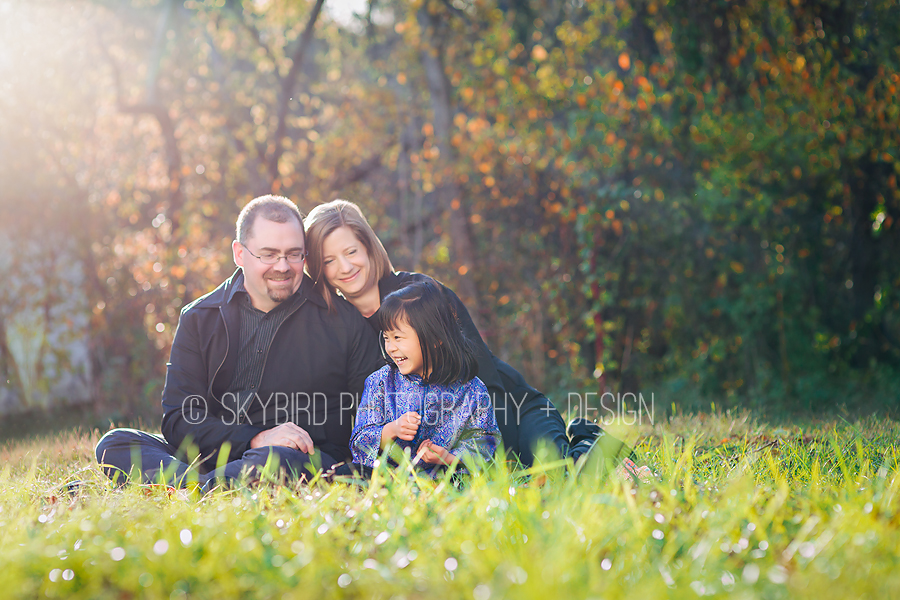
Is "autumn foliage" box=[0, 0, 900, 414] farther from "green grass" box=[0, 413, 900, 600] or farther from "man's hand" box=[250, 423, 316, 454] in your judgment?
"green grass" box=[0, 413, 900, 600]

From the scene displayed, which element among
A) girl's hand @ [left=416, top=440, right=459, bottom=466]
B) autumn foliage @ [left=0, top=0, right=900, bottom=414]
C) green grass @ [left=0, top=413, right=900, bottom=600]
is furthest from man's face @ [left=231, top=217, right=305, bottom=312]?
autumn foliage @ [left=0, top=0, right=900, bottom=414]

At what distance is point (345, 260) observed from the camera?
356 centimetres

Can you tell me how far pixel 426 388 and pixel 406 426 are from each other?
0.33 metres

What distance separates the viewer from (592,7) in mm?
6730

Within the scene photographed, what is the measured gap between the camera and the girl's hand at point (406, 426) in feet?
9.58

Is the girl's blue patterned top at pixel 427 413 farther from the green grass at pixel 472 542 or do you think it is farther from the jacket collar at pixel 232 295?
the green grass at pixel 472 542

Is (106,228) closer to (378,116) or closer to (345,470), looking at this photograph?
(378,116)

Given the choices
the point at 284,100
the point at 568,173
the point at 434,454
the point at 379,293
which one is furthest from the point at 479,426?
the point at 284,100

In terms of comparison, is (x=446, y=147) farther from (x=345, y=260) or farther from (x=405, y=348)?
(x=405, y=348)

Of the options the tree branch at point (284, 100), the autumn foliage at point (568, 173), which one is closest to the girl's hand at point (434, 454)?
the autumn foliage at point (568, 173)

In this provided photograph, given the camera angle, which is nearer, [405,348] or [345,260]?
[405,348]

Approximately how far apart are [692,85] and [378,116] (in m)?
4.43

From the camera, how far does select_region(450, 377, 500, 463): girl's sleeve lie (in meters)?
3.14

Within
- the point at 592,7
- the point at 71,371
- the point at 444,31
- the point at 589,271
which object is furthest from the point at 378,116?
the point at 71,371
